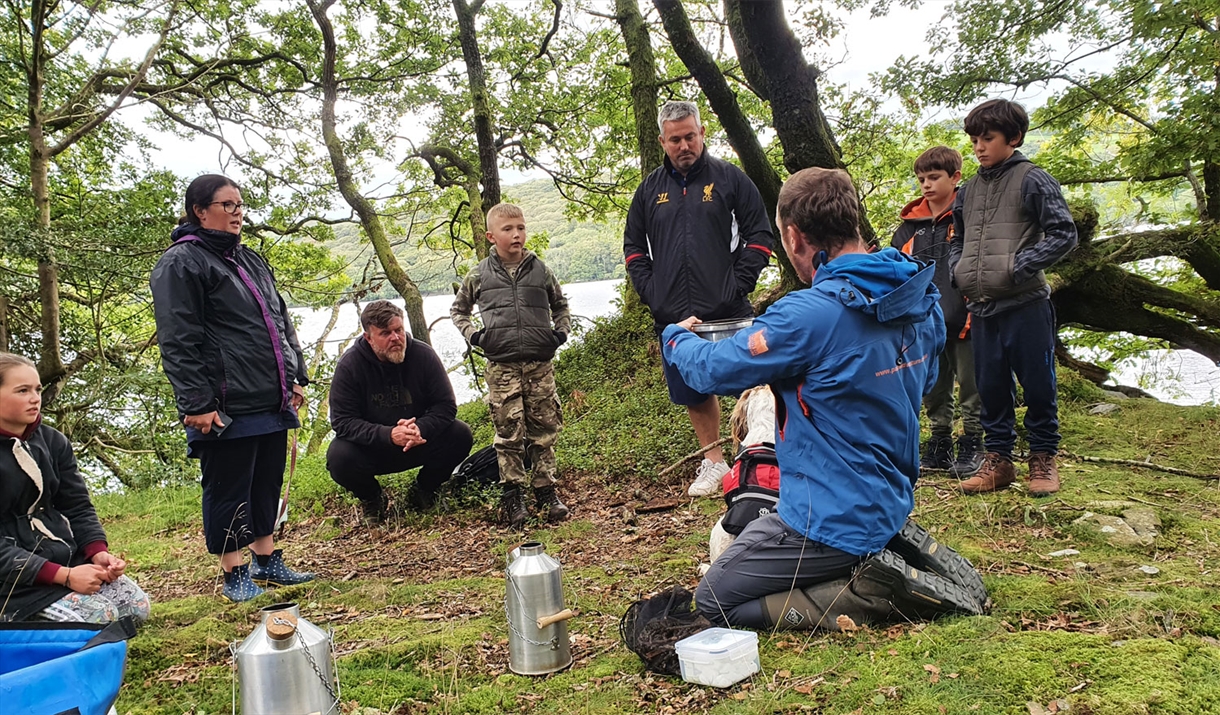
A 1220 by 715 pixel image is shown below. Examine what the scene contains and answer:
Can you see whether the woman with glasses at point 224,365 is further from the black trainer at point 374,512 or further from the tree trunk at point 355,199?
the tree trunk at point 355,199

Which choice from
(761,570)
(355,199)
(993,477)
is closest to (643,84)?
(355,199)

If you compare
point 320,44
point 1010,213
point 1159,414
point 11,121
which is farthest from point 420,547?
point 320,44

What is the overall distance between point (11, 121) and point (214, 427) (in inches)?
391

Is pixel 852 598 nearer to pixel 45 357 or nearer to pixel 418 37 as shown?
pixel 45 357

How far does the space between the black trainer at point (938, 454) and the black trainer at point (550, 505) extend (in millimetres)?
2685

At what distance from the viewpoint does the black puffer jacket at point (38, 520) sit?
9.63 feet

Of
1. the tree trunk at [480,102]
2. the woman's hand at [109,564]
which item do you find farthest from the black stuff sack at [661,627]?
the tree trunk at [480,102]

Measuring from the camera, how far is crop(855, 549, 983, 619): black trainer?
263 centimetres

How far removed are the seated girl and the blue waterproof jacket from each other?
110 inches

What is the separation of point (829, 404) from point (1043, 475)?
2480mm

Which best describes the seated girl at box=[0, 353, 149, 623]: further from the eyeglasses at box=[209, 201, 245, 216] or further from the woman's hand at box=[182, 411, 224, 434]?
the eyeglasses at box=[209, 201, 245, 216]

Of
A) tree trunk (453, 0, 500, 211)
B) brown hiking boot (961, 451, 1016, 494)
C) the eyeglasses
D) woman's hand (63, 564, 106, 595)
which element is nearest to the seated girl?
woman's hand (63, 564, 106, 595)

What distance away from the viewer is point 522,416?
5473 mm

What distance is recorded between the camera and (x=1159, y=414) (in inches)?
252
